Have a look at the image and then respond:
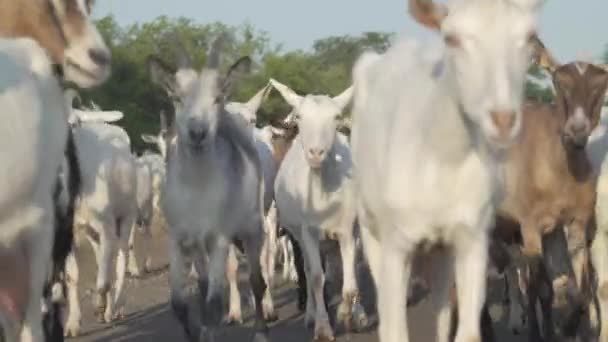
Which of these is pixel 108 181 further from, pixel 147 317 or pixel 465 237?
pixel 465 237

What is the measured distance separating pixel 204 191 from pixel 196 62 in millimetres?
28136

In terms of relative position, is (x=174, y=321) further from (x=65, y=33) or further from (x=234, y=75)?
(x=65, y=33)

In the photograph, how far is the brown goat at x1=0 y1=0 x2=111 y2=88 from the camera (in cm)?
764

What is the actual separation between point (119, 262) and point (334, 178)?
136 inches

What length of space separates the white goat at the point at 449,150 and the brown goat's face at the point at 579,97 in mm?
3763

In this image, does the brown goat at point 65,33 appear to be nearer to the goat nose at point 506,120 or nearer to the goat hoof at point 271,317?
the goat nose at point 506,120

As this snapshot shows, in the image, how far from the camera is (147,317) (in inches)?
665

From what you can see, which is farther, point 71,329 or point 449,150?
point 71,329

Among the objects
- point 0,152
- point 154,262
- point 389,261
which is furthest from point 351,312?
point 154,262

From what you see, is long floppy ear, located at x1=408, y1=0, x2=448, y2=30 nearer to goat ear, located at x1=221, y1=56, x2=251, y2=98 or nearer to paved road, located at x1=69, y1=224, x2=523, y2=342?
goat ear, located at x1=221, y1=56, x2=251, y2=98

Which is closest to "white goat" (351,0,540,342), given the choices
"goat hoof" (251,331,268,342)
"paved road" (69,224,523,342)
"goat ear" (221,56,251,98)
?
"goat ear" (221,56,251,98)

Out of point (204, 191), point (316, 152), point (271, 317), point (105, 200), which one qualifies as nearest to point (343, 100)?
point (316, 152)

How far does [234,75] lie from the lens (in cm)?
1319

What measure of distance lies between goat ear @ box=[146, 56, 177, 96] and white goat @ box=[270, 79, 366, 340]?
2.21 m
